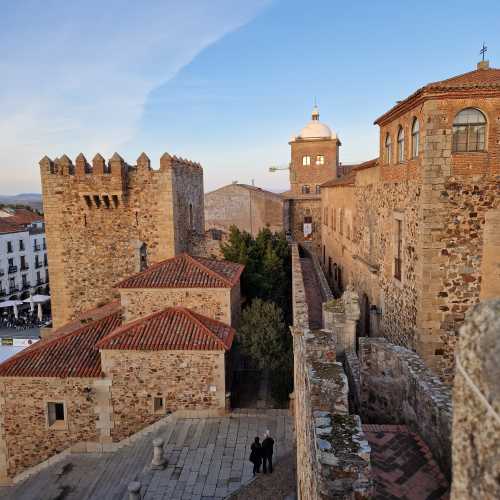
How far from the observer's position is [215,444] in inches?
402

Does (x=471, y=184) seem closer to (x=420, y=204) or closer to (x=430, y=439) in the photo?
(x=420, y=204)

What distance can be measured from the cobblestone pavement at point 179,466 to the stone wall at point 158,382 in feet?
1.56

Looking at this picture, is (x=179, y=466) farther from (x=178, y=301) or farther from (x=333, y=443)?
(x=333, y=443)

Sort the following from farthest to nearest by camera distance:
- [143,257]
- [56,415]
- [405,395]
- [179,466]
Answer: [143,257] < [56,415] < [179,466] < [405,395]

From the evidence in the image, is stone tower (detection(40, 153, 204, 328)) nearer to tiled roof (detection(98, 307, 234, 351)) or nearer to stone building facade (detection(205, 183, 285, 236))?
tiled roof (detection(98, 307, 234, 351))

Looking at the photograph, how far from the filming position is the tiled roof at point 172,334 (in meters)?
11.1

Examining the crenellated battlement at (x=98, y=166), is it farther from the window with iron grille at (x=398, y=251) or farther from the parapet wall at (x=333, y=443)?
the parapet wall at (x=333, y=443)

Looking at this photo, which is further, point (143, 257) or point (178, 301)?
point (143, 257)

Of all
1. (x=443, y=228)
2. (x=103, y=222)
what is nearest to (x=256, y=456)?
(x=443, y=228)

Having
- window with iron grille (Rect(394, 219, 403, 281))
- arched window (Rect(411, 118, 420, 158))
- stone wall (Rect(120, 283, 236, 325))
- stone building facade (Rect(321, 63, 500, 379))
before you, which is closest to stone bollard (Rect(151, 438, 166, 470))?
stone wall (Rect(120, 283, 236, 325))

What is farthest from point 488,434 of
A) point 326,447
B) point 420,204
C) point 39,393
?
point 39,393

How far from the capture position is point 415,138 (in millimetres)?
9359

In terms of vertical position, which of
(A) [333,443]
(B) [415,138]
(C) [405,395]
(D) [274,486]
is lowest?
(D) [274,486]

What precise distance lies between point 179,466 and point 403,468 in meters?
5.84
